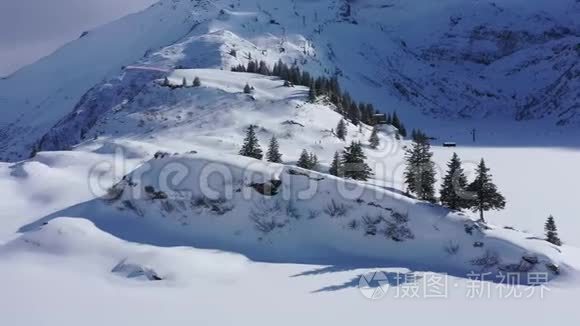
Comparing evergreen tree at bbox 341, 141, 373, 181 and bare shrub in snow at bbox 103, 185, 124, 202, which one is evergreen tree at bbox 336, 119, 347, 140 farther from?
bare shrub in snow at bbox 103, 185, 124, 202

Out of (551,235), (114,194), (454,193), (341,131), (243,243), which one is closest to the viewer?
(243,243)

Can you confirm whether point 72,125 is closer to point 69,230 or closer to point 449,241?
point 69,230

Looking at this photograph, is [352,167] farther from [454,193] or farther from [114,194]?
[114,194]

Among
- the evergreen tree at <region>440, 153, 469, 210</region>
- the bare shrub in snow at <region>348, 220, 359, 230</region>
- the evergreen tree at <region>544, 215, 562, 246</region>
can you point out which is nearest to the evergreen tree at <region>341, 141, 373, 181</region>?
the evergreen tree at <region>440, 153, 469, 210</region>

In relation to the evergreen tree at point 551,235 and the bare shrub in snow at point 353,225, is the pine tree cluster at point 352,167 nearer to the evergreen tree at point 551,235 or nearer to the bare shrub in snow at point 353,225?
the bare shrub in snow at point 353,225

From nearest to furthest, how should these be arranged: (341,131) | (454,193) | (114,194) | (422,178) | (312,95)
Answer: (114,194)
(454,193)
(422,178)
(341,131)
(312,95)

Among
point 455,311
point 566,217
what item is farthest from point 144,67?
point 455,311

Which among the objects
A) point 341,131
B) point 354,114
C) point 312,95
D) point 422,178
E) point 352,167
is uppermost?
point 312,95

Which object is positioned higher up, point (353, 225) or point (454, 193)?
point (454, 193)

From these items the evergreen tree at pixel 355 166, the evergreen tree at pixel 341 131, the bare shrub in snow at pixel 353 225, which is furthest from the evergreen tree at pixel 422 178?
the evergreen tree at pixel 341 131

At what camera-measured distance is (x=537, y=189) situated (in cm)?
6175

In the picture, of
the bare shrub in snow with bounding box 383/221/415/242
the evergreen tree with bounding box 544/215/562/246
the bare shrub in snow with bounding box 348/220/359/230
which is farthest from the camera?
the evergreen tree with bounding box 544/215/562/246

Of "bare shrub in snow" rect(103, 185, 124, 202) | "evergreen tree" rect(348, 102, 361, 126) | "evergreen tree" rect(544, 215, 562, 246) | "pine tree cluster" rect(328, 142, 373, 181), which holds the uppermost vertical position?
"evergreen tree" rect(348, 102, 361, 126)

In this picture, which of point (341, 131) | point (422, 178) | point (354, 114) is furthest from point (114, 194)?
point (354, 114)
